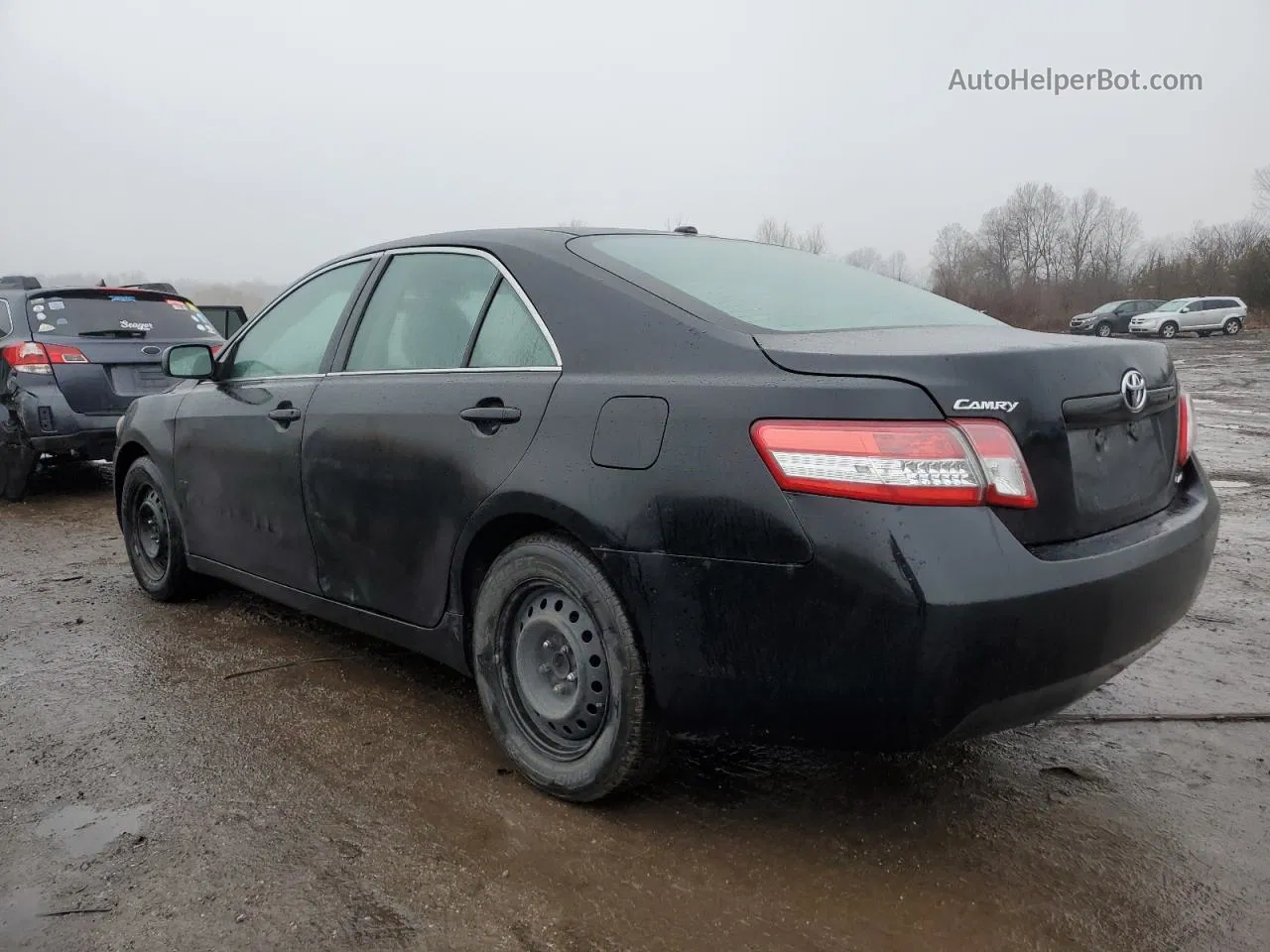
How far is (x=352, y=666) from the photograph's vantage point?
142 inches

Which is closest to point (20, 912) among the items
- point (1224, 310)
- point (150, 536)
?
point (150, 536)

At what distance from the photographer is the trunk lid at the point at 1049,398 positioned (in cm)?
201

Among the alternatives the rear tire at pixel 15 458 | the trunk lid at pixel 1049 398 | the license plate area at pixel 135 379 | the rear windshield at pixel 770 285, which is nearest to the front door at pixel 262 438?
the rear windshield at pixel 770 285

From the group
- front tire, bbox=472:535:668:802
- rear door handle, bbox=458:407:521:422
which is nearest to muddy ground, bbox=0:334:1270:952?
front tire, bbox=472:535:668:802

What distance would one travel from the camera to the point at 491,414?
2.65m

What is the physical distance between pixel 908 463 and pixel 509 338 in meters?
1.27

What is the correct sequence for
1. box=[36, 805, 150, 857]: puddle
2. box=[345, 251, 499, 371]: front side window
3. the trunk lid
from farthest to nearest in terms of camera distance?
box=[345, 251, 499, 371]: front side window, box=[36, 805, 150, 857]: puddle, the trunk lid

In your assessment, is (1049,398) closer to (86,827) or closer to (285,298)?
(86,827)

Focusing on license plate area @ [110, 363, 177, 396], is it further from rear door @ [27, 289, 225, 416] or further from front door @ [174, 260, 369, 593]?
front door @ [174, 260, 369, 593]

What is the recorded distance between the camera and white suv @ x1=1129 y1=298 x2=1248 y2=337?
36.9 metres

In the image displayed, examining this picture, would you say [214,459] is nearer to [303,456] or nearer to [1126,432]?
[303,456]

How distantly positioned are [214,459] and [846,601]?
2.81 meters

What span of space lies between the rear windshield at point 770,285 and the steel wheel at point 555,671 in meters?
0.87

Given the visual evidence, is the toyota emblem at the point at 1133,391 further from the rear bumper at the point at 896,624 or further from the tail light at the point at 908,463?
the tail light at the point at 908,463
